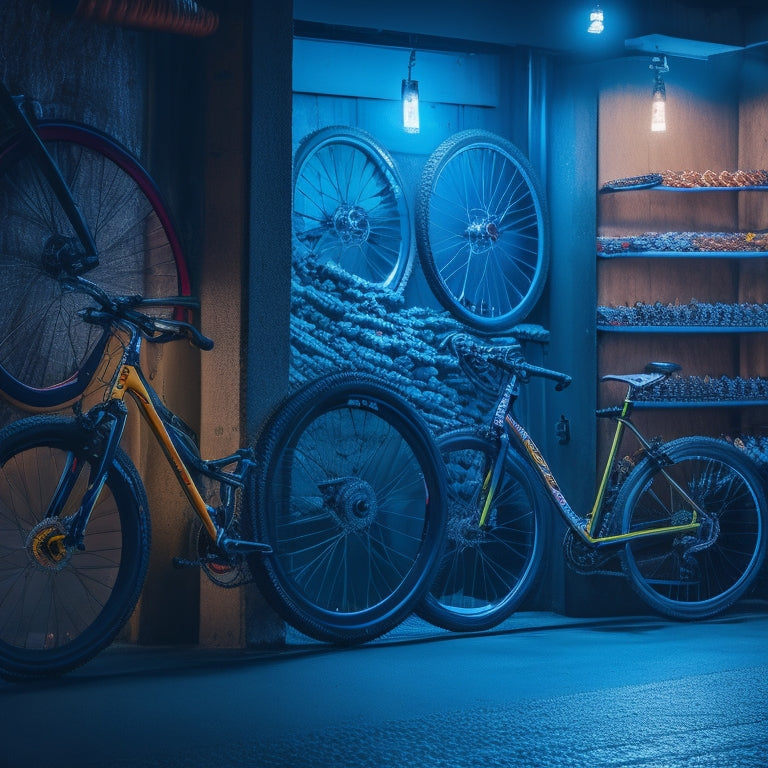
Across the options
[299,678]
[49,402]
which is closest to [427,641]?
[299,678]

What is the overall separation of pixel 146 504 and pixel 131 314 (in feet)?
2.31

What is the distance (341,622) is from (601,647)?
1.16m

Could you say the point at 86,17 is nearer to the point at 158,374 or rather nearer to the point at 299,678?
the point at 158,374

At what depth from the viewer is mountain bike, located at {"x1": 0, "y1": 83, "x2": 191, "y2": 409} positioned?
179 inches

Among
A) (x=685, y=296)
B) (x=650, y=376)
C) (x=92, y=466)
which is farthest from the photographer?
(x=685, y=296)

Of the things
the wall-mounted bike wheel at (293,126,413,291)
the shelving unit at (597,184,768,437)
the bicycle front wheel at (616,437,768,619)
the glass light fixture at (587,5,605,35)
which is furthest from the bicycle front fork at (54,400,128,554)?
the glass light fixture at (587,5,605,35)

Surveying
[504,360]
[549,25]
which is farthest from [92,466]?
[549,25]

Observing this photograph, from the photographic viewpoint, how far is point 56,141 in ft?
15.5

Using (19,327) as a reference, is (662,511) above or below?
below

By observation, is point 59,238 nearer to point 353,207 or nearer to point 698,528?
point 353,207

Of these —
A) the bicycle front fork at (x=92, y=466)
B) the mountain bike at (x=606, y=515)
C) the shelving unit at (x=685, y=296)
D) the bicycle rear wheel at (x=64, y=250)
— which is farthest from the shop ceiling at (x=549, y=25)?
the bicycle front fork at (x=92, y=466)

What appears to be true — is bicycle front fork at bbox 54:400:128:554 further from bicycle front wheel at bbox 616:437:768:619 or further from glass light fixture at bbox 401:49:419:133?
bicycle front wheel at bbox 616:437:768:619

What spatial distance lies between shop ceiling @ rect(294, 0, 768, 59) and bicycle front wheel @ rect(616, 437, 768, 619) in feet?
7.03

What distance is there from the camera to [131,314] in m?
4.44
